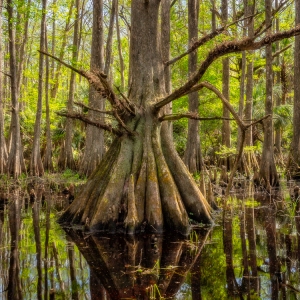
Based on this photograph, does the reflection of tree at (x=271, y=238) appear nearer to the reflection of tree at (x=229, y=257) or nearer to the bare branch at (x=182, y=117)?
the reflection of tree at (x=229, y=257)

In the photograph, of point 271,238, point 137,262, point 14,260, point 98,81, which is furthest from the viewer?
point 98,81

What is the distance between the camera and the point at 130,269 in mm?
4742

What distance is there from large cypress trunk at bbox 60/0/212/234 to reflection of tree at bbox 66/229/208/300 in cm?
49

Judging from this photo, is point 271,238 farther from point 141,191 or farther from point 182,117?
point 182,117

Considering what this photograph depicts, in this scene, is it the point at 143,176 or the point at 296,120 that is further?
the point at 296,120

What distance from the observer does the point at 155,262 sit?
505 cm

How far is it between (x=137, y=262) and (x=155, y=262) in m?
0.21

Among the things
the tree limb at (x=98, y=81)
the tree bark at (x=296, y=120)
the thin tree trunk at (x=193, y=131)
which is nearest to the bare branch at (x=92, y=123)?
the tree limb at (x=98, y=81)

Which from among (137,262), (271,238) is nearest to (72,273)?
(137,262)

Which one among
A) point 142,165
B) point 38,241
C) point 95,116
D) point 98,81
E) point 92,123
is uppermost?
point 95,116

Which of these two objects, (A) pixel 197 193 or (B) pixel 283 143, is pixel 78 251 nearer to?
(A) pixel 197 193

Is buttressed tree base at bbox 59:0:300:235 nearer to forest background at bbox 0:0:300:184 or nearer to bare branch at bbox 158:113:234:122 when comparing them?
bare branch at bbox 158:113:234:122

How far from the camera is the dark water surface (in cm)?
402

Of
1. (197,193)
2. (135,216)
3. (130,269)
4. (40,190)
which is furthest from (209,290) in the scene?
(40,190)
